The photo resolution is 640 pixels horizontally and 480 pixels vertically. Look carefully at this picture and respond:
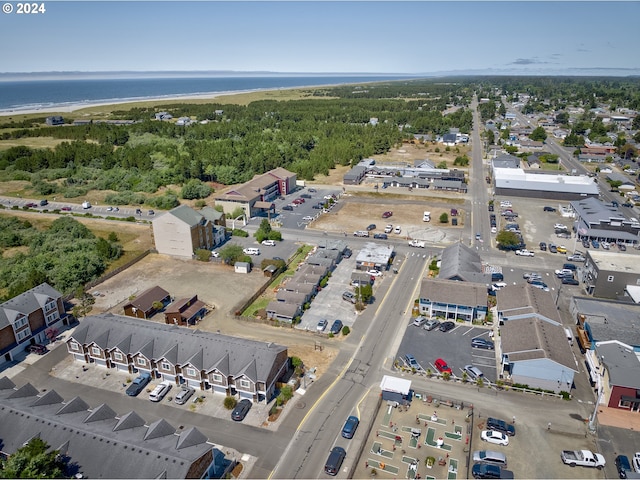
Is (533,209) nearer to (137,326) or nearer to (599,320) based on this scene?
(599,320)

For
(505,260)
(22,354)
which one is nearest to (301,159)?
(505,260)

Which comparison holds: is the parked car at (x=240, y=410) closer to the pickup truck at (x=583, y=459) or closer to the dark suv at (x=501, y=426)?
the dark suv at (x=501, y=426)

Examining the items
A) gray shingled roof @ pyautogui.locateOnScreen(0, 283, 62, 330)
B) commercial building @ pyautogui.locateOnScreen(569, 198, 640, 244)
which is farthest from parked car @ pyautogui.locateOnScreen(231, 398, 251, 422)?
commercial building @ pyautogui.locateOnScreen(569, 198, 640, 244)

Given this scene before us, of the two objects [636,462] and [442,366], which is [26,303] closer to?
[442,366]

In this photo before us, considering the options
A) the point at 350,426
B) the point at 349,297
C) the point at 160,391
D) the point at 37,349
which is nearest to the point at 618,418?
the point at 350,426

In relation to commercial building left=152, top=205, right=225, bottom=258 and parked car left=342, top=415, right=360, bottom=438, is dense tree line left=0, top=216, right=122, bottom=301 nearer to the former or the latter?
commercial building left=152, top=205, right=225, bottom=258
